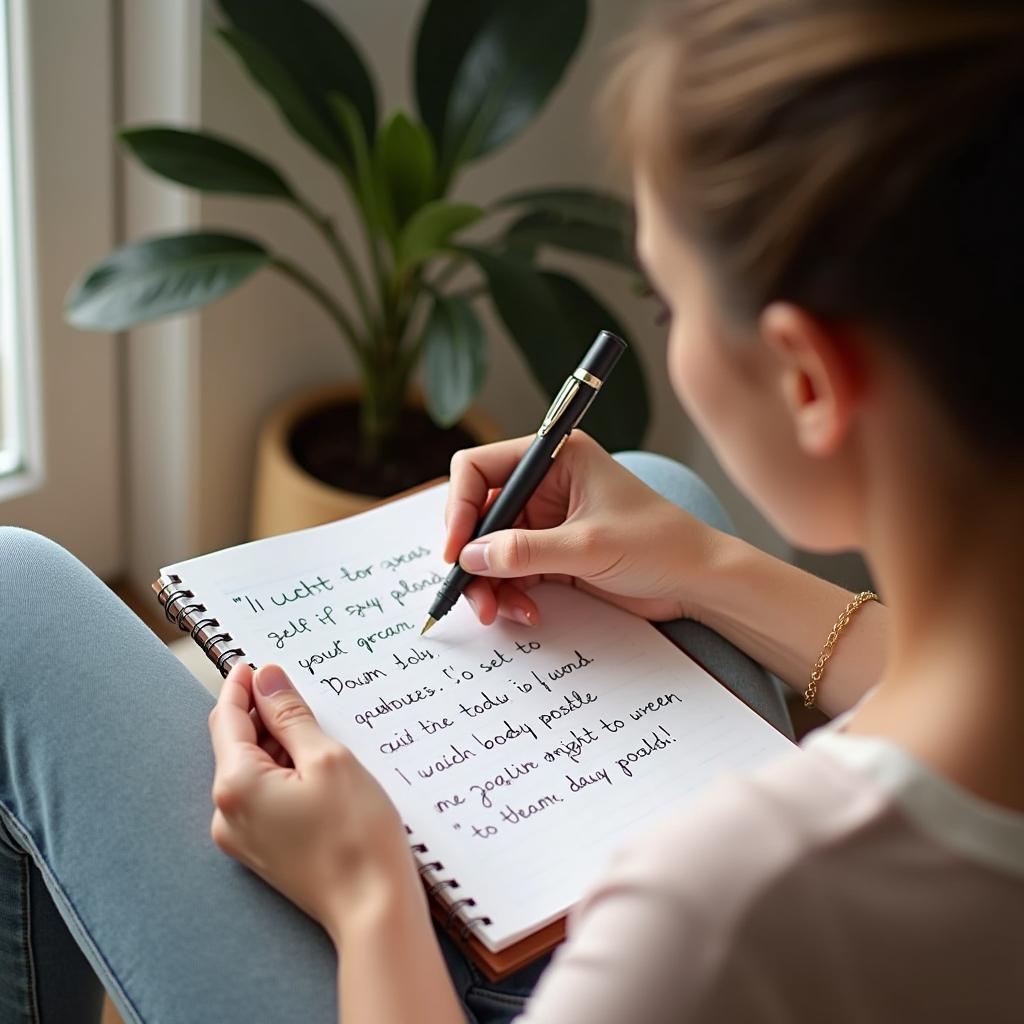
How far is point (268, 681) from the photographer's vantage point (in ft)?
2.22

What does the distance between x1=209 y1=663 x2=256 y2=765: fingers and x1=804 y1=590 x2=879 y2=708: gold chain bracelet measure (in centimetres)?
36

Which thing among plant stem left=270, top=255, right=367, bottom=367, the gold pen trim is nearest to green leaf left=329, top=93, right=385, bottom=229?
plant stem left=270, top=255, right=367, bottom=367

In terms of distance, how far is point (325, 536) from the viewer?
85cm

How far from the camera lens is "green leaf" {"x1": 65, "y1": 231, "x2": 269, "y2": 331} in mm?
1218

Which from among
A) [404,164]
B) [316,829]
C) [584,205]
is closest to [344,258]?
[404,164]

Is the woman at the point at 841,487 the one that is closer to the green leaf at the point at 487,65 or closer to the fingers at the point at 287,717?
the fingers at the point at 287,717

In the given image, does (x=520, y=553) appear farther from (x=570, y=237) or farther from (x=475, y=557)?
(x=570, y=237)

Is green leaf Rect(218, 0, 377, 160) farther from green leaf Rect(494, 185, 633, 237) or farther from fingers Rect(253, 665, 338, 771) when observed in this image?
fingers Rect(253, 665, 338, 771)

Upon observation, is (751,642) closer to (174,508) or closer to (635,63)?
(635,63)

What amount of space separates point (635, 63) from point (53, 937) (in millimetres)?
609

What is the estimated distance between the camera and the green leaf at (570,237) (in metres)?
1.38

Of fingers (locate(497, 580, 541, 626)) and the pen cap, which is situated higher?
the pen cap

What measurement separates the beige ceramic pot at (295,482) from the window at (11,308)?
0.96 ft

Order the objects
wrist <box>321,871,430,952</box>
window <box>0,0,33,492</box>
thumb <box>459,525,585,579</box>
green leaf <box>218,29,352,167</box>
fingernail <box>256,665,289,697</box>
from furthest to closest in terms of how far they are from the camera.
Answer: window <box>0,0,33,492</box> → green leaf <box>218,29,352,167</box> → thumb <box>459,525,585,579</box> → fingernail <box>256,665,289,697</box> → wrist <box>321,871,430,952</box>
